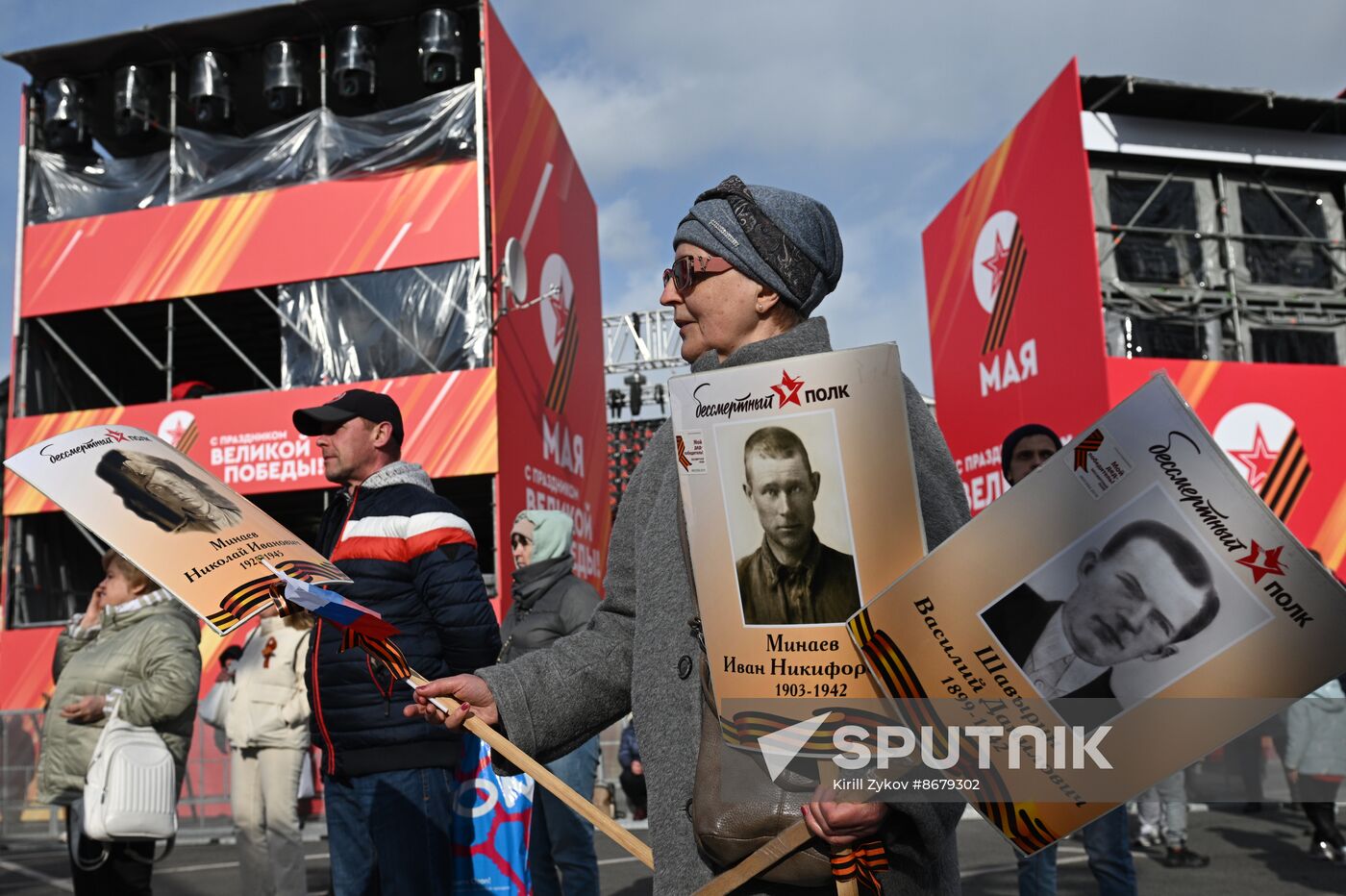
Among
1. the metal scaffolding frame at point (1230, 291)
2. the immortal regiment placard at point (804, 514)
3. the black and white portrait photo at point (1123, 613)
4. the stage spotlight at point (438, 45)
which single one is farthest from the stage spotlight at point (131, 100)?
the black and white portrait photo at point (1123, 613)

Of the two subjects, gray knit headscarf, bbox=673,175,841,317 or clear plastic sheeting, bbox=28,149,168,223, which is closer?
gray knit headscarf, bbox=673,175,841,317

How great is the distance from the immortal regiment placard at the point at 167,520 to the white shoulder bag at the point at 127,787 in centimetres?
284

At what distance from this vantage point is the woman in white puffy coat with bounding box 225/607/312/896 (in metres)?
5.89

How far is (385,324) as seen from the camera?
610 inches

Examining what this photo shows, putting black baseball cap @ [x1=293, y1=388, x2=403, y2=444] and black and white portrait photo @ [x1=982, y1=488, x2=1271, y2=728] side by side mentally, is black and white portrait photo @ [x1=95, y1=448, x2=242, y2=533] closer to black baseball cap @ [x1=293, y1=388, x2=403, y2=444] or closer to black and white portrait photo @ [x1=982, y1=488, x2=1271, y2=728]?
black baseball cap @ [x1=293, y1=388, x2=403, y2=444]

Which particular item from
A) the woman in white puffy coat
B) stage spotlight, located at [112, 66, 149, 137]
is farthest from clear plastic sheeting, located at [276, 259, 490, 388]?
the woman in white puffy coat

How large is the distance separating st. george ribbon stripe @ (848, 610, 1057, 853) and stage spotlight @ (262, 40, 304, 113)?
16.8m

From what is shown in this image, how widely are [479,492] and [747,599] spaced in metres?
17.2

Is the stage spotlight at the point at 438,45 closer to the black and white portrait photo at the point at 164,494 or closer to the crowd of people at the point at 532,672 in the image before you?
the crowd of people at the point at 532,672

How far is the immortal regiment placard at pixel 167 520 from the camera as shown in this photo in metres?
2.06

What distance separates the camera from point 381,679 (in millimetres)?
3426

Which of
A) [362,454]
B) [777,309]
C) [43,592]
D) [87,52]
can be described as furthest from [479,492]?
[777,309]

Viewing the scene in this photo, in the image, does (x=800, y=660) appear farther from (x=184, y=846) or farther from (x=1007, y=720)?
(x=184, y=846)

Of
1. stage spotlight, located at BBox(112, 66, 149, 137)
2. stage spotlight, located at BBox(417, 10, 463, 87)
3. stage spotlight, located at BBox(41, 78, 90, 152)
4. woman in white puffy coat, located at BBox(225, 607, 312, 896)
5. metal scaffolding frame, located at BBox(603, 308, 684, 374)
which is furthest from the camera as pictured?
metal scaffolding frame, located at BBox(603, 308, 684, 374)
